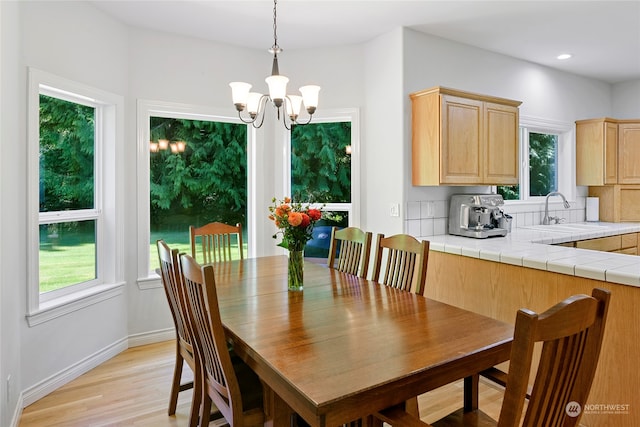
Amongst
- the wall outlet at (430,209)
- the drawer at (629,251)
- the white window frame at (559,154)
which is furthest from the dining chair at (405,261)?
the drawer at (629,251)

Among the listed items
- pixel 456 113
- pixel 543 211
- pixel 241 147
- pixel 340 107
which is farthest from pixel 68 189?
pixel 543 211

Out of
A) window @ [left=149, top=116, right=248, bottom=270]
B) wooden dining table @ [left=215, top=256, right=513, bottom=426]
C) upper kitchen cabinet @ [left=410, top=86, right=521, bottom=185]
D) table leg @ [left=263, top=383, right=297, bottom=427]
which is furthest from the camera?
window @ [left=149, top=116, right=248, bottom=270]

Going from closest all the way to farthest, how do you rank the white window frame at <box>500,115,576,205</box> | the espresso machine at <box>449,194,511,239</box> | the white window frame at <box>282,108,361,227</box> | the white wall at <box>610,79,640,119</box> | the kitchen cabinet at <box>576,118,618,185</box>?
the espresso machine at <box>449,194,511,239</box> → the white window frame at <box>282,108,361,227</box> → the white window frame at <box>500,115,576,205</box> → the kitchen cabinet at <box>576,118,618,185</box> → the white wall at <box>610,79,640,119</box>

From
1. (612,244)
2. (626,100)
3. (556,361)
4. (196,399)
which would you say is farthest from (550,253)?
(626,100)

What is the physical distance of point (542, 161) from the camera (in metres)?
4.65

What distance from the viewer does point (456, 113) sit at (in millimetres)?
3242

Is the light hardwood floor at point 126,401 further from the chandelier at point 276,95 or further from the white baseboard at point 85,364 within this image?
the chandelier at point 276,95

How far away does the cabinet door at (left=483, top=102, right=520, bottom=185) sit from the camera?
3.45 m

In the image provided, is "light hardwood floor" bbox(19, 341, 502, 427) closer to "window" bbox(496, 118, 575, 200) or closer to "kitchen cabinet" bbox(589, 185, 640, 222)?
"window" bbox(496, 118, 575, 200)

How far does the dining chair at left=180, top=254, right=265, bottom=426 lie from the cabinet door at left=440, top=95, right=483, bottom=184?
7.29 ft

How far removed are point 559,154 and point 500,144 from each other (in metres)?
1.75

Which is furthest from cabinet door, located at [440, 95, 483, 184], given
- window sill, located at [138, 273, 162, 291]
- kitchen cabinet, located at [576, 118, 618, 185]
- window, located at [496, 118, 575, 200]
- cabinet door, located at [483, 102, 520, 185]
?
window sill, located at [138, 273, 162, 291]

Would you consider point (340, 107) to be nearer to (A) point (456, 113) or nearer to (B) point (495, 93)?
(A) point (456, 113)

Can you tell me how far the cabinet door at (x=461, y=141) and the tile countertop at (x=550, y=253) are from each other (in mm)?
539
